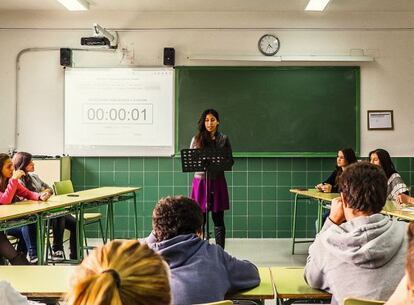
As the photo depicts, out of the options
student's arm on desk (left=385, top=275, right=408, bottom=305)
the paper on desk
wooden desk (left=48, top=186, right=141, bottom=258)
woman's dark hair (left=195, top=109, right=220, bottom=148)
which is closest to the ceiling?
woman's dark hair (left=195, top=109, right=220, bottom=148)

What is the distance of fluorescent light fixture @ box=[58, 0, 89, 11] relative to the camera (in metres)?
5.59

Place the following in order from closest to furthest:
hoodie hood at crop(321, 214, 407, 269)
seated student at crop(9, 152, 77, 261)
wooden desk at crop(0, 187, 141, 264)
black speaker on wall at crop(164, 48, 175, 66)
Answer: hoodie hood at crop(321, 214, 407, 269)
wooden desk at crop(0, 187, 141, 264)
seated student at crop(9, 152, 77, 261)
black speaker on wall at crop(164, 48, 175, 66)

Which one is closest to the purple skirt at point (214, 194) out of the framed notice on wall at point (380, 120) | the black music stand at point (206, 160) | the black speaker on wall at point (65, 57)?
the black music stand at point (206, 160)

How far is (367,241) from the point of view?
168cm

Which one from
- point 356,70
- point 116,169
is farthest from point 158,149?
point 356,70

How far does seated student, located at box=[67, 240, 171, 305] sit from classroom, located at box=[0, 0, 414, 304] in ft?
17.7

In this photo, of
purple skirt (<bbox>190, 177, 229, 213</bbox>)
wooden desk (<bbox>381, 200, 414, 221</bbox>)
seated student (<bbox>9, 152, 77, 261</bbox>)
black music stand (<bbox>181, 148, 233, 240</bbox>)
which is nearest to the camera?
wooden desk (<bbox>381, 200, 414, 221</bbox>)

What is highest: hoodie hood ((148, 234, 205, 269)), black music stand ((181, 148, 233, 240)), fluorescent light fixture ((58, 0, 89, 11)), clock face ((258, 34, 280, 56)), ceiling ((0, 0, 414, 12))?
ceiling ((0, 0, 414, 12))

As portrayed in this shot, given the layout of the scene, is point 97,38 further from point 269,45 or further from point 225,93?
point 269,45

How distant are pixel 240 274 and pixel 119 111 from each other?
475 cm

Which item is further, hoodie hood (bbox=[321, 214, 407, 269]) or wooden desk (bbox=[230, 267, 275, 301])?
wooden desk (bbox=[230, 267, 275, 301])

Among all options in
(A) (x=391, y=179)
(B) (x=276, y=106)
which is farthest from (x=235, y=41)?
(A) (x=391, y=179)

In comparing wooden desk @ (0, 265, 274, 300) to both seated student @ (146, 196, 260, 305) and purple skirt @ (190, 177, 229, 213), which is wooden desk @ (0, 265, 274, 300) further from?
purple skirt @ (190, 177, 229, 213)

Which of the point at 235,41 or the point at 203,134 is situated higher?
the point at 235,41
